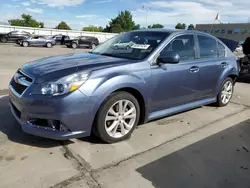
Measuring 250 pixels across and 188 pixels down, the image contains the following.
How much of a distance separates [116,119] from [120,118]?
63mm

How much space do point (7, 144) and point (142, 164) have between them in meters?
1.76

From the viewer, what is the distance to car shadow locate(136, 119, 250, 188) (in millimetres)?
2758

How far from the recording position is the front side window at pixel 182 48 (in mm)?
3996

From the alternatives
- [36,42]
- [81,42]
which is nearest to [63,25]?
[81,42]

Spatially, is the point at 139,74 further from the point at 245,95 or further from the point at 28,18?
the point at 28,18

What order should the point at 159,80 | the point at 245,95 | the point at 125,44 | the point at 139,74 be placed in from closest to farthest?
the point at 139,74, the point at 159,80, the point at 125,44, the point at 245,95

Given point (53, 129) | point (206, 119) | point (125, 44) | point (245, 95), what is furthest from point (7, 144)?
point (245, 95)

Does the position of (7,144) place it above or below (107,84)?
below

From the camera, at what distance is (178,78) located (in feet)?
13.4

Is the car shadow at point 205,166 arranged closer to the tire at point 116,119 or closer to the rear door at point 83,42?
the tire at point 116,119

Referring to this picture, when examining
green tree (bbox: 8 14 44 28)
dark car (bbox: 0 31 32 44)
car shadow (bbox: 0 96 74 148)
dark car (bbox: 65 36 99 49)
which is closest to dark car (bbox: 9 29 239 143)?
car shadow (bbox: 0 96 74 148)

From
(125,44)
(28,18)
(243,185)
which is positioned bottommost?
(243,185)

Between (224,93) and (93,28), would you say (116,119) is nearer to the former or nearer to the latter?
(224,93)

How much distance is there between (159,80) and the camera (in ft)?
12.4
